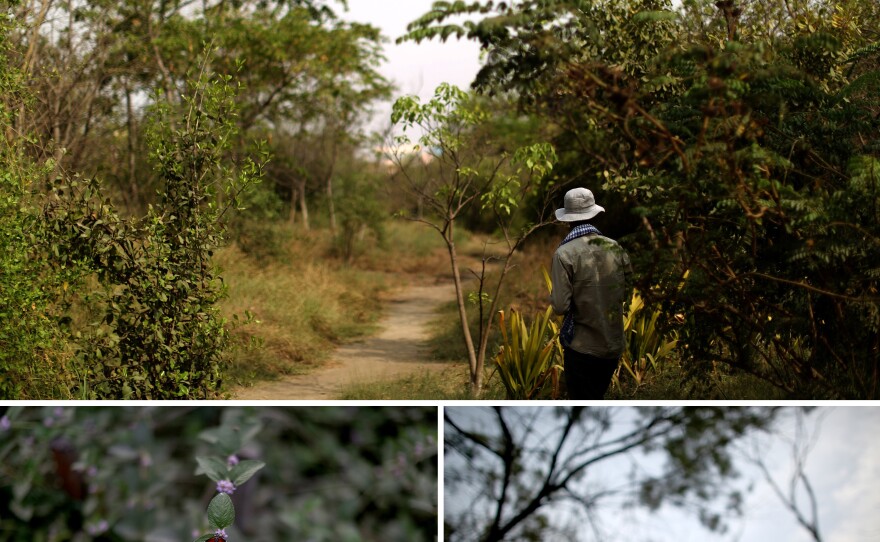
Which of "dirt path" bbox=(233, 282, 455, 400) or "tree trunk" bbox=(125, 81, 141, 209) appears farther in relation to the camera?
"tree trunk" bbox=(125, 81, 141, 209)

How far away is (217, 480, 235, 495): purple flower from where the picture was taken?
2.42m

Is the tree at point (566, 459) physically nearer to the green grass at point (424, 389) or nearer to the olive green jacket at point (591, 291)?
the olive green jacket at point (591, 291)

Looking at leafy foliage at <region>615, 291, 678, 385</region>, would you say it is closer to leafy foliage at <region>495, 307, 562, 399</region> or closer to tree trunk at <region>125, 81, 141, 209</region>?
leafy foliage at <region>495, 307, 562, 399</region>

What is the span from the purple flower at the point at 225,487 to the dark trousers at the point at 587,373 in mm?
3079

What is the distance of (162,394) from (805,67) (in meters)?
4.56

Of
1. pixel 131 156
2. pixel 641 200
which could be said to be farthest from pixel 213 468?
pixel 131 156

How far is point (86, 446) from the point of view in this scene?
8.34ft

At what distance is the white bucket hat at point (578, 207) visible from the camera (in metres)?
5.34

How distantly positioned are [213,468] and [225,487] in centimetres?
6

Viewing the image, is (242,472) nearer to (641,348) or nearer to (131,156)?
(641,348)

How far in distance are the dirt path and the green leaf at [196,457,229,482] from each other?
5.70 metres

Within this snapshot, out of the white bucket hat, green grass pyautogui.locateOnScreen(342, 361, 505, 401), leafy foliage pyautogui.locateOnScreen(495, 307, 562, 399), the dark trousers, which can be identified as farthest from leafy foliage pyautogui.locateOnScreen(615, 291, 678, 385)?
the white bucket hat

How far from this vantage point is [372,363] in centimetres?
1098

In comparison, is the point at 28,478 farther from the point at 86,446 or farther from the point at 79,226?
the point at 79,226
